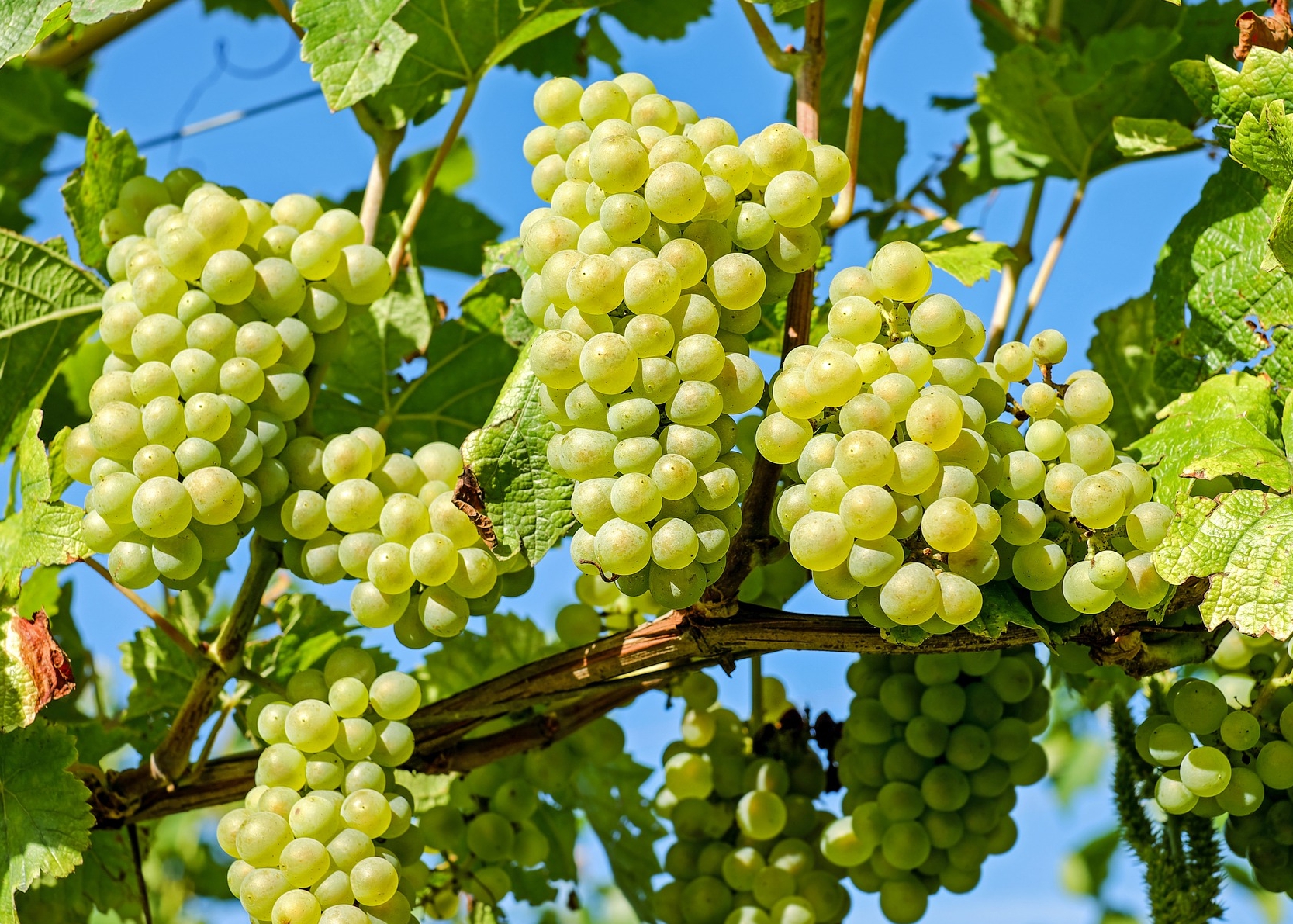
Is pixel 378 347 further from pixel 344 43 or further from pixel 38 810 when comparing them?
pixel 38 810

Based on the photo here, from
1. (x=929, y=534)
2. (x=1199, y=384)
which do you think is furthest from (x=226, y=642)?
(x=1199, y=384)

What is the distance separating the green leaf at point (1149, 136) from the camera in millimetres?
1446

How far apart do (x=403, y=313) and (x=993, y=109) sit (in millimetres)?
917

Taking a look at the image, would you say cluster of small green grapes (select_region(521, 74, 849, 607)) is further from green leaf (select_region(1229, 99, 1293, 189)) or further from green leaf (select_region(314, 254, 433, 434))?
green leaf (select_region(314, 254, 433, 434))

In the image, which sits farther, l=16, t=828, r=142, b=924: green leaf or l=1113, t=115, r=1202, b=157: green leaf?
l=16, t=828, r=142, b=924: green leaf

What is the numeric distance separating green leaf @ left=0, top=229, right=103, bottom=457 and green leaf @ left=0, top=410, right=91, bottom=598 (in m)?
0.24

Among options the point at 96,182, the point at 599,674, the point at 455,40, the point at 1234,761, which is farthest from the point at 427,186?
the point at 1234,761

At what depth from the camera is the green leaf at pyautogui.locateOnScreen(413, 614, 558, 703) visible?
5.74ft

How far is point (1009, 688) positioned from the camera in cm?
142

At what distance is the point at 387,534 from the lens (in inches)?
49.8

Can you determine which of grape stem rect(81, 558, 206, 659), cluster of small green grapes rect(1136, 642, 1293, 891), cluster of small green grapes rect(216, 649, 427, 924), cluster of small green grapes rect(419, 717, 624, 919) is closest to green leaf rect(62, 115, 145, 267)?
grape stem rect(81, 558, 206, 659)

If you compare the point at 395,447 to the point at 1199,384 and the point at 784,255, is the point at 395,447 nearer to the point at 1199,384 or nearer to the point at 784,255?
the point at 784,255

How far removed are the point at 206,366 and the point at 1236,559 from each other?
101 cm

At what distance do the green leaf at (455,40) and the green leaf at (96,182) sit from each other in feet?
1.15
